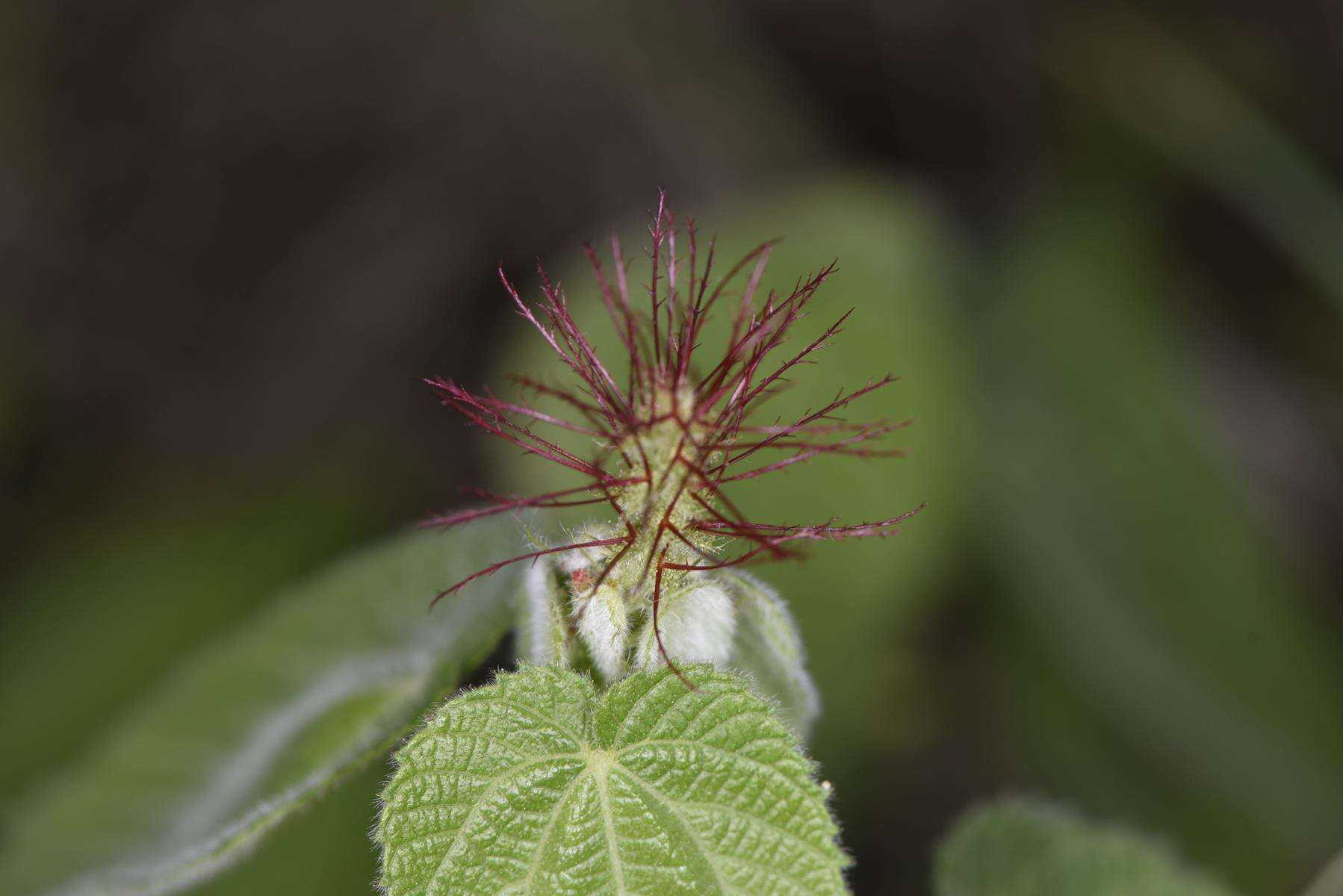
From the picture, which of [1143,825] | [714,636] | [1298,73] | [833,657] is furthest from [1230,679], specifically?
[714,636]

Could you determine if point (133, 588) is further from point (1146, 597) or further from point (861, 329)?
point (1146, 597)

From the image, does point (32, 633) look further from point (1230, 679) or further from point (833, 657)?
point (1230, 679)

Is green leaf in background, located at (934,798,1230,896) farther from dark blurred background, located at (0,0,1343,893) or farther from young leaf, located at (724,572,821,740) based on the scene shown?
dark blurred background, located at (0,0,1343,893)

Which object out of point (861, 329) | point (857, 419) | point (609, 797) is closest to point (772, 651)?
point (609, 797)

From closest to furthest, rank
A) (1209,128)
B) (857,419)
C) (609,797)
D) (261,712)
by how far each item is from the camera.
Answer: (609,797)
(261,712)
(857,419)
(1209,128)

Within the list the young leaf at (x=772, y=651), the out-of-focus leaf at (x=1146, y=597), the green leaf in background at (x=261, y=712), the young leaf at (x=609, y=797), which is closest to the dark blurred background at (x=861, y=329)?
the out-of-focus leaf at (x=1146, y=597)

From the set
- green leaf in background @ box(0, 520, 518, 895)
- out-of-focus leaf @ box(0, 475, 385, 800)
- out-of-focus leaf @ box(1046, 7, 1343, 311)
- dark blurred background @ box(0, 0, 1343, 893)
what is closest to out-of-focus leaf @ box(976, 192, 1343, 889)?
dark blurred background @ box(0, 0, 1343, 893)

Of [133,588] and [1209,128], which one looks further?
[1209,128]
